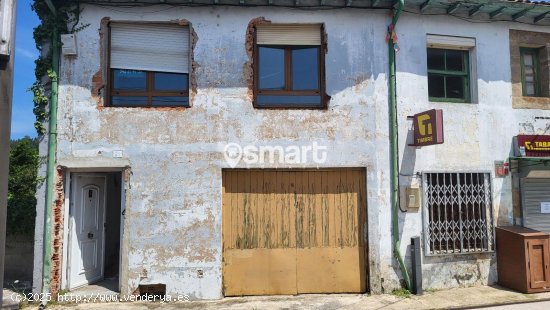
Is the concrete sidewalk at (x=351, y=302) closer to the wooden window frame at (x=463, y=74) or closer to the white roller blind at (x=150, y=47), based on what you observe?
the wooden window frame at (x=463, y=74)

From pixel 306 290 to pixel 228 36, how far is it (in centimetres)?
511

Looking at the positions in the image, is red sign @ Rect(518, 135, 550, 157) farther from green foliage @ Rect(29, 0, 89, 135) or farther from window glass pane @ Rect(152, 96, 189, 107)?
green foliage @ Rect(29, 0, 89, 135)

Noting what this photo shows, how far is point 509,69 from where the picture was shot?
835 cm

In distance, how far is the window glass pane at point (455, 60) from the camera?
834 cm

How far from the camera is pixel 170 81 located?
759 cm

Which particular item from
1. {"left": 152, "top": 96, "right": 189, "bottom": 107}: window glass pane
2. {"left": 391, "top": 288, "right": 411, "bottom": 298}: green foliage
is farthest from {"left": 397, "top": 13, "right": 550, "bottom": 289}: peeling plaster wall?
{"left": 152, "top": 96, "right": 189, "bottom": 107}: window glass pane

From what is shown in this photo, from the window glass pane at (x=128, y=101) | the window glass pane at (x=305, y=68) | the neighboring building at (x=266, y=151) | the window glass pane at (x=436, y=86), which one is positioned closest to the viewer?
the neighboring building at (x=266, y=151)

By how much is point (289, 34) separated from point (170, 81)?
2.55m

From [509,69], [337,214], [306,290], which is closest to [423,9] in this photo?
[509,69]

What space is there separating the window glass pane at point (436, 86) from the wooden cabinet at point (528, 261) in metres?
3.10

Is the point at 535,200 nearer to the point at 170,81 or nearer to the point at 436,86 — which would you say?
the point at 436,86

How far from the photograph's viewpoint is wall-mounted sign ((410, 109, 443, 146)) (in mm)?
6938

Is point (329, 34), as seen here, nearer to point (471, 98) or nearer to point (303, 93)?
point (303, 93)

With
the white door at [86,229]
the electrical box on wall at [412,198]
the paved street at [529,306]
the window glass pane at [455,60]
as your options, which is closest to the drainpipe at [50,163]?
the white door at [86,229]
